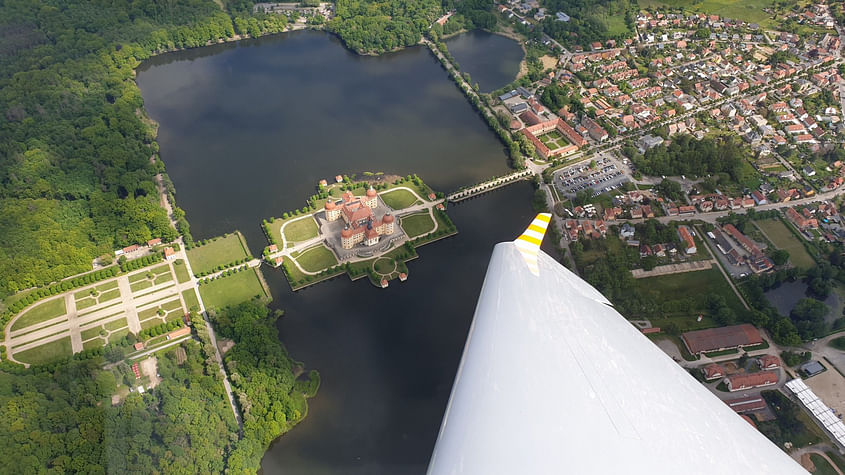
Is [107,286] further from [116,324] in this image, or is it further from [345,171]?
[345,171]

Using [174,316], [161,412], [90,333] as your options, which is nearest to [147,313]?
[174,316]

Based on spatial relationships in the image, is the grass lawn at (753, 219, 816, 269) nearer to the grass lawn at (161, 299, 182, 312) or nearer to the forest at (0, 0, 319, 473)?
the forest at (0, 0, 319, 473)

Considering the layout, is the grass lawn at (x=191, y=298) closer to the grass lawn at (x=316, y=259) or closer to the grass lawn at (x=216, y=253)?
the grass lawn at (x=216, y=253)

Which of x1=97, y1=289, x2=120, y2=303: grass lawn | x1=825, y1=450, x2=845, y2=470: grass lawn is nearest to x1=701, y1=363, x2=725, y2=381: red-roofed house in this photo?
x1=825, y1=450, x2=845, y2=470: grass lawn

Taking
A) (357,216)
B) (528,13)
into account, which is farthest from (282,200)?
(528,13)

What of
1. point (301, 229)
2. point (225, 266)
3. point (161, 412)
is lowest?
point (161, 412)

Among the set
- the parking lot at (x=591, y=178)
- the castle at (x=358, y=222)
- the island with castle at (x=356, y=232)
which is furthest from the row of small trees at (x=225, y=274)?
the parking lot at (x=591, y=178)
